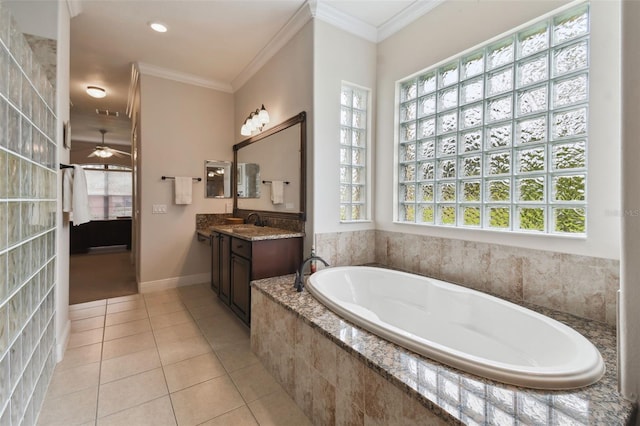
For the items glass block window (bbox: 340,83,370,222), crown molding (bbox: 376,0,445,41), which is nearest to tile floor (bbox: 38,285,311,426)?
glass block window (bbox: 340,83,370,222)

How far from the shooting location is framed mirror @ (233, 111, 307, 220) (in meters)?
2.70

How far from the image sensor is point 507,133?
1.97m

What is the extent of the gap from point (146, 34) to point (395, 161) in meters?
2.70

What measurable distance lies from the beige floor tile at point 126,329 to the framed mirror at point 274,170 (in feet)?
5.17

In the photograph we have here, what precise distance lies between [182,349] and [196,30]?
9.32ft

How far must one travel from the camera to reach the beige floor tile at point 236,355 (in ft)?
6.76

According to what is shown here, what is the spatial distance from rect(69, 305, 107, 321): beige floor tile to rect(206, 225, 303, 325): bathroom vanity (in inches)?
50.2

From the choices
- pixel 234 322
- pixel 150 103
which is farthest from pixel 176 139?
pixel 234 322

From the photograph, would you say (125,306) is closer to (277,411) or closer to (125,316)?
(125,316)

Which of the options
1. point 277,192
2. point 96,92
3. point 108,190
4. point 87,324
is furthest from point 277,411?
point 108,190

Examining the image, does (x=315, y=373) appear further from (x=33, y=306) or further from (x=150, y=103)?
(x=150, y=103)

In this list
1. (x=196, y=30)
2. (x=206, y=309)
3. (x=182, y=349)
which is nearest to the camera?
(x=182, y=349)

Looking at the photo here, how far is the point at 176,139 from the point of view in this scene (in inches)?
147

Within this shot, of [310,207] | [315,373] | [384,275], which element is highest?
[310,207]
